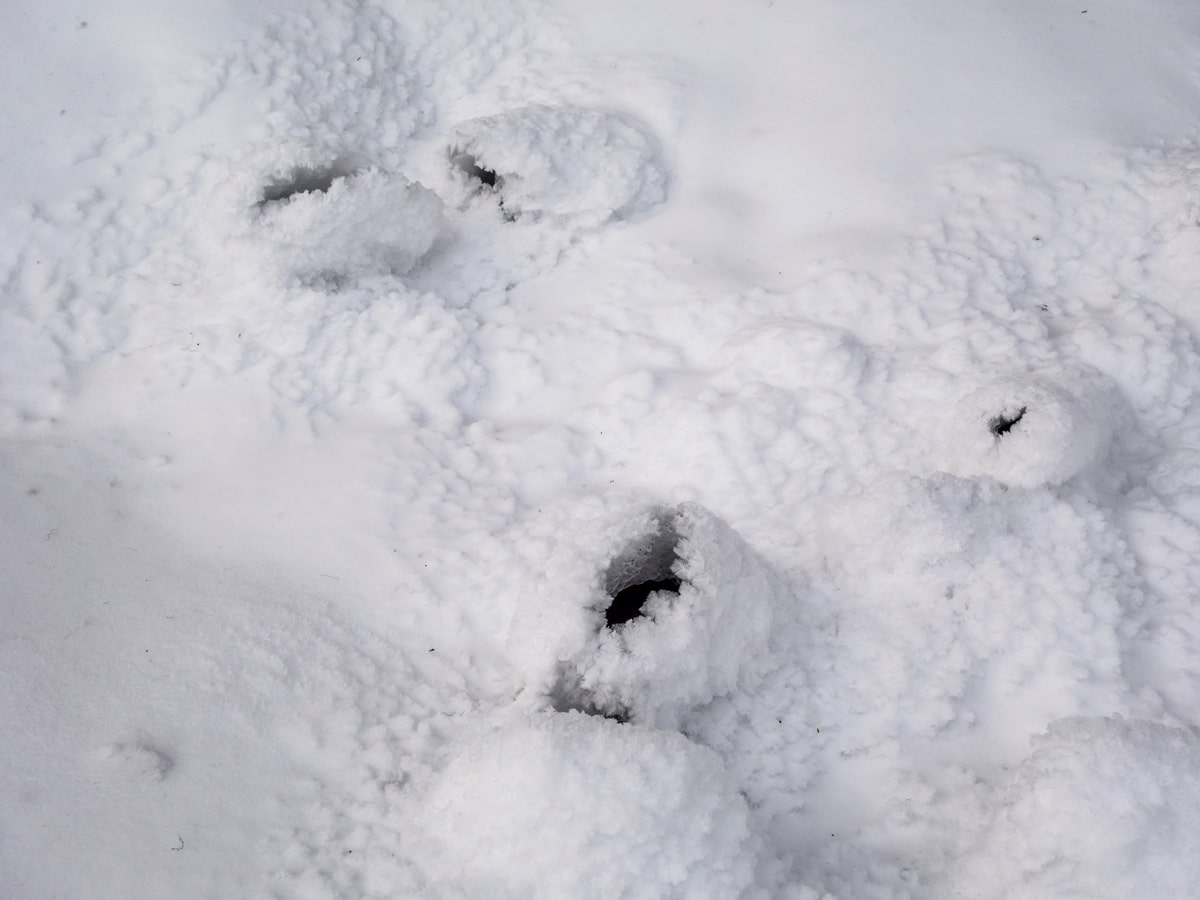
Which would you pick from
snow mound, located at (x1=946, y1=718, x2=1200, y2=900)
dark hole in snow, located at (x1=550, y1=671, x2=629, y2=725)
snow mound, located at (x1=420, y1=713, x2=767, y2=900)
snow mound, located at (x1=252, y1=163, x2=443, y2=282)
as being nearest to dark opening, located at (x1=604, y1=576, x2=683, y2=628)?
dark hole in snow, located at (x1=550, y1=671, x2=629, y2=725)

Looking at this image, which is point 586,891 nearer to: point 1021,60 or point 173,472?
point 173,472

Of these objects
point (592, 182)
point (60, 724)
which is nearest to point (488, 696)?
point (60, 724)

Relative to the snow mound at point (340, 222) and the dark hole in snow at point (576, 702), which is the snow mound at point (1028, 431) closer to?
the dark hole in snow at point (576, 702)

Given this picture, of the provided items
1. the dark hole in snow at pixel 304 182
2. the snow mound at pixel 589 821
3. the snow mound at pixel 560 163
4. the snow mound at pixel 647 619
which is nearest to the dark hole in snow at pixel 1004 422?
the snow mound at pixel 647 619

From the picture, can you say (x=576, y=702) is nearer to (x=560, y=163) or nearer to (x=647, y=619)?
(x=647, y=619)

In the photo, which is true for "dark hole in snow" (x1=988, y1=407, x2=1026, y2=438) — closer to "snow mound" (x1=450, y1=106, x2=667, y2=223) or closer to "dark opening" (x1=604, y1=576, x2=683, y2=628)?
"dark opening" (x1=604, y1=576, x2=683, y2=628)

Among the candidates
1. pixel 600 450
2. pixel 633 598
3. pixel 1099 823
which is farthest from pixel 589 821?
pixel 600 450
